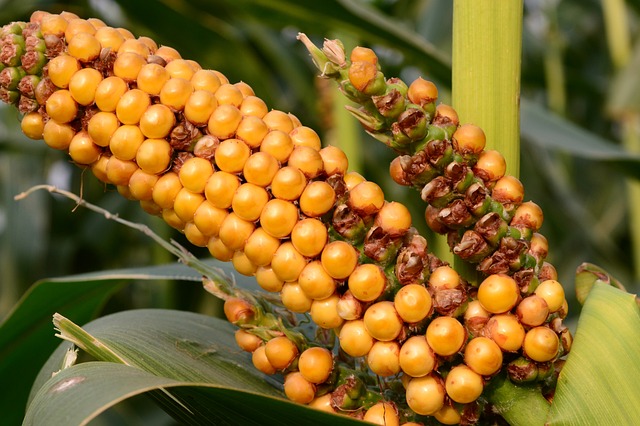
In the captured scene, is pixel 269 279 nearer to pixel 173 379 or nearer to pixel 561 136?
pixel 173 379

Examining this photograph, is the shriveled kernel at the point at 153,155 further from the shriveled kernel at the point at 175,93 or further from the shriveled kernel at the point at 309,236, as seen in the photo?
the shriveled kernel at the point at 309,236

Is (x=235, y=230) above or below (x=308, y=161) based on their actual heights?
below

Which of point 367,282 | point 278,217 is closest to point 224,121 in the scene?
point 278,217

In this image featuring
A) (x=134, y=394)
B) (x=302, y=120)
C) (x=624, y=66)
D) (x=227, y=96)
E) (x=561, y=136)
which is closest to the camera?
(x=134, y=394)

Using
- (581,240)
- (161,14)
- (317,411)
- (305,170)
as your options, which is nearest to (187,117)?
(305,170)

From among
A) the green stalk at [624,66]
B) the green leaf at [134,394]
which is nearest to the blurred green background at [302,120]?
the green stalk at [624,66]

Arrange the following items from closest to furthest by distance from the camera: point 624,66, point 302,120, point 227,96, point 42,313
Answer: point 227,96
point 42,313
point 624,66
point 302,120
